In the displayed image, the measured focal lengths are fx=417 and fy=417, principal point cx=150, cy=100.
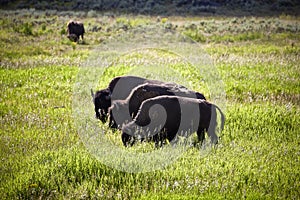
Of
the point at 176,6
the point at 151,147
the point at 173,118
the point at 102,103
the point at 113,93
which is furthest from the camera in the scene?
the point at 176,6

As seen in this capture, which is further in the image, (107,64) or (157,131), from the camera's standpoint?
(107,64)

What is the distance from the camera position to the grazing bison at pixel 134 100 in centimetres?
794

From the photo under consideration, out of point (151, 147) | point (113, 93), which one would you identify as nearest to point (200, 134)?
point (151, 147)

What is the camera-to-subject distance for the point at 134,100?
8109mm

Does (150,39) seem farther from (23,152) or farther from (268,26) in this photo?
(23,152)

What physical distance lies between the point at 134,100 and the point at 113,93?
4.69 feet

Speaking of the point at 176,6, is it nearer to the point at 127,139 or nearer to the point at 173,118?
the point at 173,118

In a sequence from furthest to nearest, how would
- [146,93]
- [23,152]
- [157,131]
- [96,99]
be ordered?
[96,99], [146,93], [157,131], [23,152]

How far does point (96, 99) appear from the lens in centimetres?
894

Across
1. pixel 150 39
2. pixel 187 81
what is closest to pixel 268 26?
pixel 150 39

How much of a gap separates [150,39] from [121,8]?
2604 cm

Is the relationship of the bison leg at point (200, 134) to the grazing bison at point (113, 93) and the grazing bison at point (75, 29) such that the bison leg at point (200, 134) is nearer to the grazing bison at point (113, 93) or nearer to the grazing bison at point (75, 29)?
the grazing bison at point (113, 93)

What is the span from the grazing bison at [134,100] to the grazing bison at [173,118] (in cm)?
62

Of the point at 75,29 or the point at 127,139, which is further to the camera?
the point at 75,29
